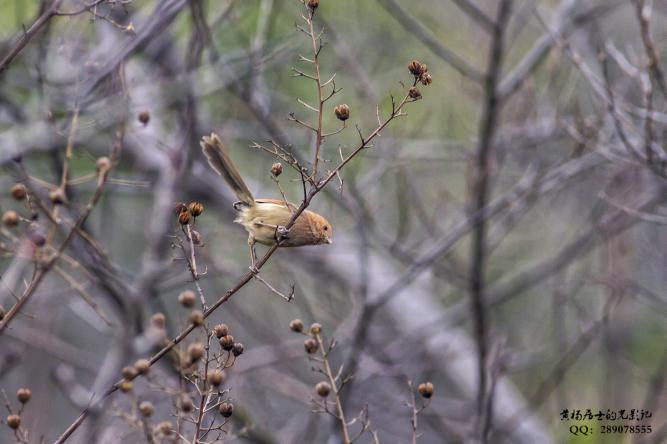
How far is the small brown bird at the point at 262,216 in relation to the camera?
3.64 meters

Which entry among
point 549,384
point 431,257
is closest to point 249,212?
point 431,257

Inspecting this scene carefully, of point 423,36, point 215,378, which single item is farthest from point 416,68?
point 423,36

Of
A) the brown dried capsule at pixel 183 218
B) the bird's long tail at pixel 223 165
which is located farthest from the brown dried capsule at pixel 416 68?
the bird's long tail at pixel 223 165

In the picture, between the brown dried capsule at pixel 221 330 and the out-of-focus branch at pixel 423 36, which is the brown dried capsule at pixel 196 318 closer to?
the brown dried capsule at pixel 221 330

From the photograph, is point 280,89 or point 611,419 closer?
point 611,419

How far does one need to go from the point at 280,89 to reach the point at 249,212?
4325mm

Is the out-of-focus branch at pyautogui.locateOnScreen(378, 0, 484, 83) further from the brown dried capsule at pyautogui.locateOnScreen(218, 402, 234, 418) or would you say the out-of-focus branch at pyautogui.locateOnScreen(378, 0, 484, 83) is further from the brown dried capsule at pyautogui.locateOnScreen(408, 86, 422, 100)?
the brown dried capsule at pyautogui.locateOnScreen(218, 402, 234, 418)

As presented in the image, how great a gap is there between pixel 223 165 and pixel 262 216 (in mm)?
345

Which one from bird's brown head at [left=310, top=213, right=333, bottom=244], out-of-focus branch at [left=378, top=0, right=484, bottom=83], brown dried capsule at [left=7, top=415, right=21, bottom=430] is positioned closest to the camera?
brown dried capsule at [left=7, top=415, right=21, bottom=430]

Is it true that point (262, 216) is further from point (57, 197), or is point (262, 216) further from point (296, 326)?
point (57, 197)

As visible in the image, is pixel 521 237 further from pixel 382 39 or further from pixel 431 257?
pixel 431 257

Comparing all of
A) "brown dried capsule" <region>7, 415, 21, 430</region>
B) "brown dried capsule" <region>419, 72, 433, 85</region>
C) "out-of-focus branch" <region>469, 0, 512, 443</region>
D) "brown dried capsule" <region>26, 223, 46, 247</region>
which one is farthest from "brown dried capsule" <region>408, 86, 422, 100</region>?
"out-of-focus branch" <region>469, 0, 512, 443</region>

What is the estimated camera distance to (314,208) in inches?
275

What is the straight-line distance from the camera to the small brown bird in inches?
143
